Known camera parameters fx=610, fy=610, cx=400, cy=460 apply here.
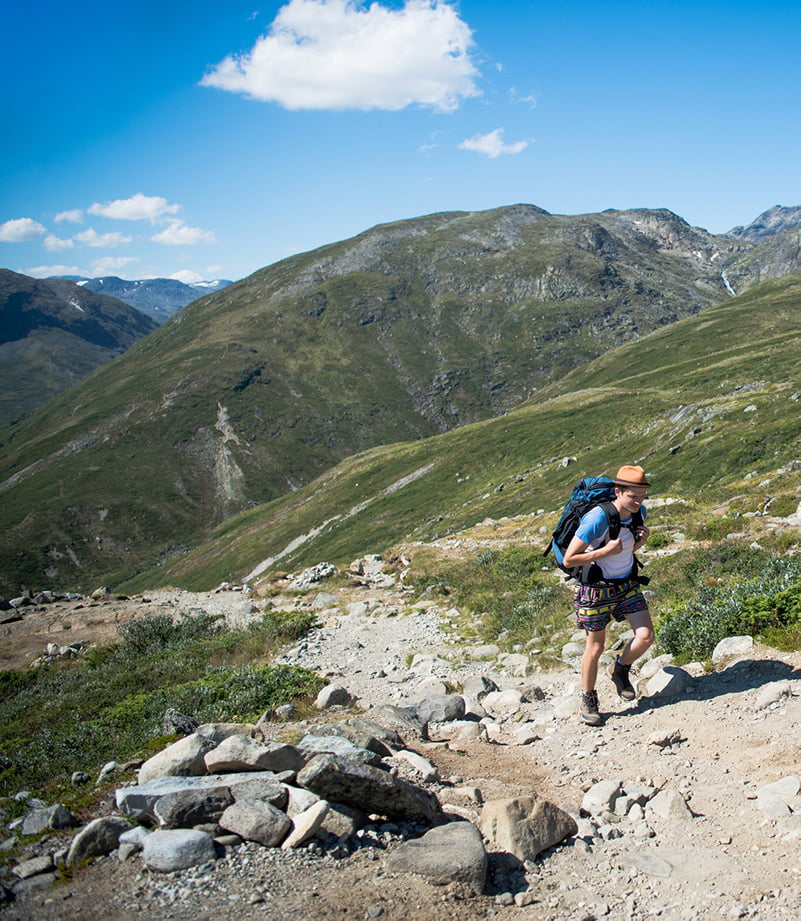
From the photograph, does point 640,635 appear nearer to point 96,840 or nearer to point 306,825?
point 306,825

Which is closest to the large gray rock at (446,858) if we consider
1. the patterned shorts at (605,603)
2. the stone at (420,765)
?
the stone at (420,765)

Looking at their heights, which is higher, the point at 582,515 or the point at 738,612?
the point at 582,515

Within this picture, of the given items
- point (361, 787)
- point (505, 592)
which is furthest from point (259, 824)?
point (505, 592)

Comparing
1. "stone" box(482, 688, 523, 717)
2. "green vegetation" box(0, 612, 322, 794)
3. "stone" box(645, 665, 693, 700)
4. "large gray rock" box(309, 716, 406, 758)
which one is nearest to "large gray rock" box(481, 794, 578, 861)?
"large gray rock" box(309, 716, 406, 758)

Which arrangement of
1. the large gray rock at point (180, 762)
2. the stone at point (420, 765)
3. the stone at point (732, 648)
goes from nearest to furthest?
the large gray rock at point (180, 762) < the stone at point (420, 765) < the stone at point (732, 648)

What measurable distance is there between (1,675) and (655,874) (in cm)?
2326

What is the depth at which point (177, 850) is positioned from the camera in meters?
5.37

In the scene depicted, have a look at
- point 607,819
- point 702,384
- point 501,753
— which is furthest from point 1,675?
point 702,384

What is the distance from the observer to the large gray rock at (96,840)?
18.0ft

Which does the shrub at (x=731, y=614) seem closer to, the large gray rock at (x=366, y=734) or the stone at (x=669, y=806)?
the stone at (x=669, y=806)

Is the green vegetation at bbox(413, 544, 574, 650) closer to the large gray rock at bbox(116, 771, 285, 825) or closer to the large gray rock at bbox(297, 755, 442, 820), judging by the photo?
the large gray rock at bbox(297, 755, 442, 820)

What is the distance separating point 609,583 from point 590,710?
1.84 metres

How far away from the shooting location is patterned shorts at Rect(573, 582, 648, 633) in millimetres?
8688

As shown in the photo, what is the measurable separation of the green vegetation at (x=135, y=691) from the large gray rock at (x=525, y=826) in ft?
18.8
